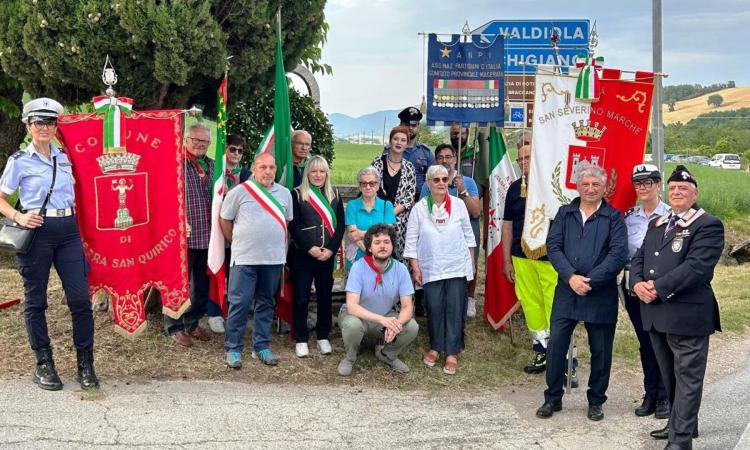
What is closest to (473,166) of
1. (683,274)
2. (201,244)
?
(201,244)

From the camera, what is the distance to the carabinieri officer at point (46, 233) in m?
4.97

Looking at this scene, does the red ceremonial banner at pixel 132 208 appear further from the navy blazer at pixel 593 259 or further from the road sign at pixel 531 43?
the road sign at pixel 531 43

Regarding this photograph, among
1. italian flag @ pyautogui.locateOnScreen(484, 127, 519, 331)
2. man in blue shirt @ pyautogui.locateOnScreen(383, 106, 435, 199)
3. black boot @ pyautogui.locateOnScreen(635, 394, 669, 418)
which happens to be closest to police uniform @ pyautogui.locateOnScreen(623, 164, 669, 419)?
black boot @ pyautogui.locateOnScreen(635, 394, 669, 418)

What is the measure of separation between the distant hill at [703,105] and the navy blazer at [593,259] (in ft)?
336

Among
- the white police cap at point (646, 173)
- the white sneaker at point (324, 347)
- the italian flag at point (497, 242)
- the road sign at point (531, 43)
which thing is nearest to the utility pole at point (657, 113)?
the road sign at point (531, 43)

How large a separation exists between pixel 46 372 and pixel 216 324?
1.69 m

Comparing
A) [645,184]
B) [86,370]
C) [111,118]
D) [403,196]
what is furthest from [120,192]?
[645,184]

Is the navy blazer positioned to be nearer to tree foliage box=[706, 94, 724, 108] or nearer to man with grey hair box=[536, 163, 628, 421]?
man with grey hair box=[536, 163, 628, 421]

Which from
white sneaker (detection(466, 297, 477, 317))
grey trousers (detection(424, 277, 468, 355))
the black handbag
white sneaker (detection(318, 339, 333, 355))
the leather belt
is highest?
the leather belt

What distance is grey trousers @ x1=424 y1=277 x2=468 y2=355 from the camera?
245 inches

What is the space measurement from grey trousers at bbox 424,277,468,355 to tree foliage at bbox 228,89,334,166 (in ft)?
7.71

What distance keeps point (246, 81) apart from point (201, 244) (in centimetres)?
162

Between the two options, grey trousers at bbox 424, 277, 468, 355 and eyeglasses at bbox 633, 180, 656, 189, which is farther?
grey trousers at bbox 424, 277, 468, 355

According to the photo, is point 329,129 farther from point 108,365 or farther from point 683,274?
point 683,274
